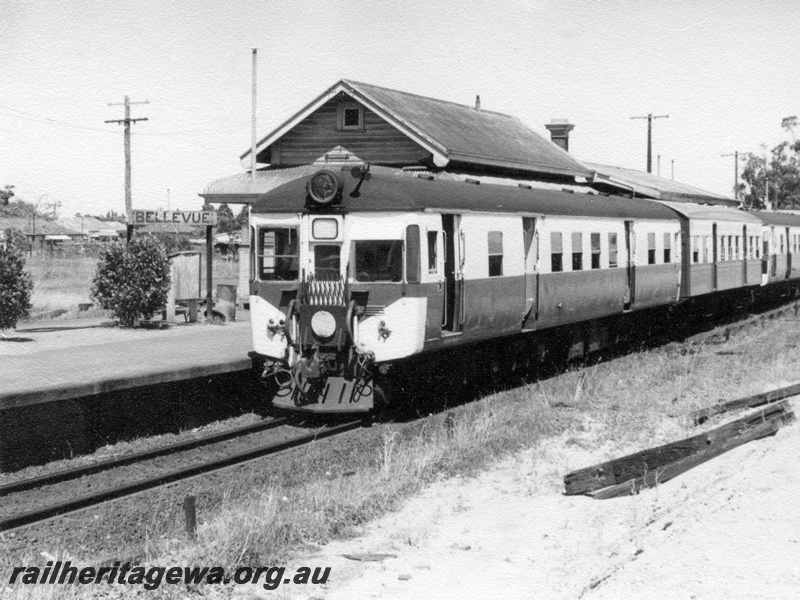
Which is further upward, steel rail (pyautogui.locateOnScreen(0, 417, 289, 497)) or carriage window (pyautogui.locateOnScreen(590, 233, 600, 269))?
carriage window (pyautogui.locateOnScreen(590, 233, 600, 269))

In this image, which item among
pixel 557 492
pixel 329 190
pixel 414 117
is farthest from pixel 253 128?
pixel 557 492

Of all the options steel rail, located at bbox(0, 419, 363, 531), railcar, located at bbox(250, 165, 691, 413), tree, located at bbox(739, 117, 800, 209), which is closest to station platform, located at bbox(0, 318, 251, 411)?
railcar, located at bbox(250, 165, 691, 413)

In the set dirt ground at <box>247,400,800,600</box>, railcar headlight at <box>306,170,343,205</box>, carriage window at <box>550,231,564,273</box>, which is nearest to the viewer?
dirt ground at <box>247,400,800,600</box>

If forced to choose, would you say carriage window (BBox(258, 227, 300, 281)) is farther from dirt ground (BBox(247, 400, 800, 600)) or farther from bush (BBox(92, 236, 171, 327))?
bush (BBox(92, 236, 171, 327))

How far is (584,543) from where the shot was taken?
23.3ft

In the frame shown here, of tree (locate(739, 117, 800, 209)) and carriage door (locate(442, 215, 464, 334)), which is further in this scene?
tree (locate(739, 117, 800, 209))

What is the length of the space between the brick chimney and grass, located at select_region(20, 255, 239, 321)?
13.2m

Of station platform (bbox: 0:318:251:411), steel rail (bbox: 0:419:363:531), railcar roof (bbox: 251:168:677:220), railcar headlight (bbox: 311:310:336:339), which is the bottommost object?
steel rail (bbox: 0:419:363:531)

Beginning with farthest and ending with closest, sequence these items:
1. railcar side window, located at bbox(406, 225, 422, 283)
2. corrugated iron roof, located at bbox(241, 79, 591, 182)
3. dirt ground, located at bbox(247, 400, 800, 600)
Result: corrugated iron roof, located at bbox(241, 79, 591, 182) → railcar side window, located at bbox(406, 225, 422, 283) → dirt ground, located at bbox(247, 400, 800, 600)

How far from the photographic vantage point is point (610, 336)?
739 inches

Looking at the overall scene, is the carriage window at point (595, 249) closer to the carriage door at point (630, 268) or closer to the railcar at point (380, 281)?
the carriage door at point (630, 268)

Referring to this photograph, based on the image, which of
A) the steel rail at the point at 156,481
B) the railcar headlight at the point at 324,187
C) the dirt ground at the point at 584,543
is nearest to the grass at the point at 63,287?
the railcar headlight at the point at 324,187

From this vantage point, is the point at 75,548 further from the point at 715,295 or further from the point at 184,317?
the point at 715,295

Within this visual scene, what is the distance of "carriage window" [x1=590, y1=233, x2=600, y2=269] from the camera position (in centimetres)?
1698
